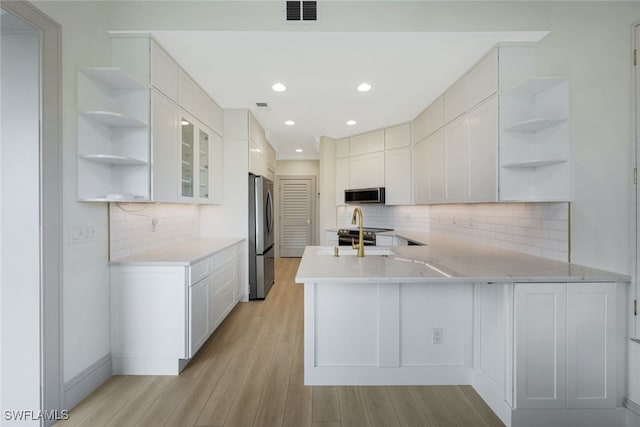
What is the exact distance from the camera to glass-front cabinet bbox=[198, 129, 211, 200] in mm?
3117

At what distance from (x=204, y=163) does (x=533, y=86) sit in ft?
10.3

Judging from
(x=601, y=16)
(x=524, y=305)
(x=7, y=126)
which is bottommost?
(x=524, y=305)

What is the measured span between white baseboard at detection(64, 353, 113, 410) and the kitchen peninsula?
148 centimetres

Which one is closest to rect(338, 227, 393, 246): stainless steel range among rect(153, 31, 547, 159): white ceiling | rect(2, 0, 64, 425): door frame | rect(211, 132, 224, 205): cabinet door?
rect(153, 31, 547, 159): white ceiling

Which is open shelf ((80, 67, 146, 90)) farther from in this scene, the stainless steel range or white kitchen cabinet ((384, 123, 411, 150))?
white kitchen cabinet ((384, 123, 411, 150))

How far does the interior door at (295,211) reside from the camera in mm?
6934

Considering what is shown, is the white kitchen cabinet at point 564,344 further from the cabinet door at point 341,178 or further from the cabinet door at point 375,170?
the cabinet door at point 341,178

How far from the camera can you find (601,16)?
183 cm

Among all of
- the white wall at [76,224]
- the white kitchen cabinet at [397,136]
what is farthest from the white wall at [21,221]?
the white kitchen cabinet at [397,136]

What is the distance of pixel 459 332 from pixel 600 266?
950 mm

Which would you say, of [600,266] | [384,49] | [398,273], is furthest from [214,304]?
[600,266]

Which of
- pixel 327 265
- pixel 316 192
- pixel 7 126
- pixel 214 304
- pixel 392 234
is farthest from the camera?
pixel 316 192

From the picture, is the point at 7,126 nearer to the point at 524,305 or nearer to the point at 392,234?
the point at 524,305

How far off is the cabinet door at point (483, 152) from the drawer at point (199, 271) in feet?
8.01
